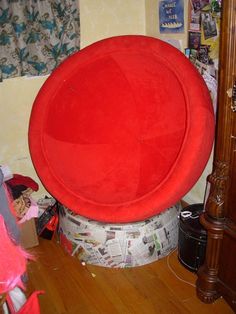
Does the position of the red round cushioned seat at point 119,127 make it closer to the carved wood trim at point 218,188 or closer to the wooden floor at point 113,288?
the carved wood trim at point 218,188

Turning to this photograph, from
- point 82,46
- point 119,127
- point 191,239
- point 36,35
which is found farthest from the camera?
point 82,46

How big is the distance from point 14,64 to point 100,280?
1309 mm

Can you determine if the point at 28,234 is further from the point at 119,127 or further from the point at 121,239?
the point at 119,127

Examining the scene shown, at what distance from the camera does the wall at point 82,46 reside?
200 cm

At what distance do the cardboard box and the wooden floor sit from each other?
134 mm

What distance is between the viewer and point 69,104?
183cm

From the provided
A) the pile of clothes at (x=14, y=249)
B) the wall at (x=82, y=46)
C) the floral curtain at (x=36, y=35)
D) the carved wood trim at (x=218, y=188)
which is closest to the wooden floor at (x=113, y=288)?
the pile of clothes at (x=14, y=249)

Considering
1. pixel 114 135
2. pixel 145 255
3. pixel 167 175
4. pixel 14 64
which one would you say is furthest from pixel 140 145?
pixel 14 64

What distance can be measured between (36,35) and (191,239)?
142cm

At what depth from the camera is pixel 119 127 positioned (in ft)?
5.67

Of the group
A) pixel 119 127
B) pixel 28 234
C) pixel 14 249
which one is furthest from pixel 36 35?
pixel 14 249

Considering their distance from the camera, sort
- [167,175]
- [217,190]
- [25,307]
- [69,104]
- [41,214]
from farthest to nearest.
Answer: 1. [41,214]
2. [69,104]
3. [167,175]
4. [217,190]
5. [25,307]

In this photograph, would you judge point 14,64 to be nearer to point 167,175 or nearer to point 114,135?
point 114,135

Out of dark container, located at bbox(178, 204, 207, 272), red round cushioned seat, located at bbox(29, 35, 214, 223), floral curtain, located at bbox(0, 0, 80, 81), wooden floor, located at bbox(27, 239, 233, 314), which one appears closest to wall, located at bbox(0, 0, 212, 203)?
floral curtain, located at bbox(0, 0, 80, 81)
